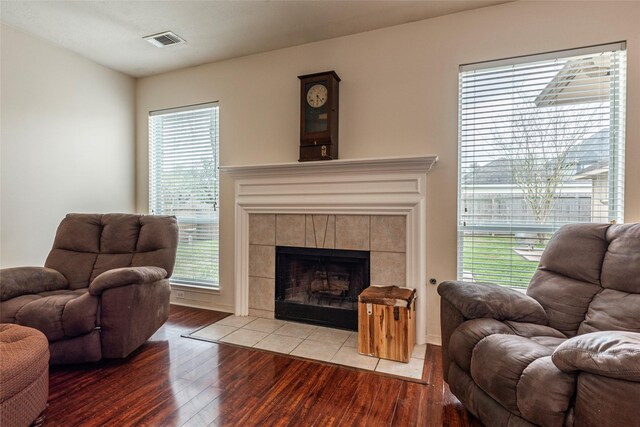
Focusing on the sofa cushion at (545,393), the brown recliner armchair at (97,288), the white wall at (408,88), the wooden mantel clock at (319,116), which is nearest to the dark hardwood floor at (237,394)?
the brown recliner armchair at (97,288)

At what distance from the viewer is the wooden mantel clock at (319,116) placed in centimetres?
280

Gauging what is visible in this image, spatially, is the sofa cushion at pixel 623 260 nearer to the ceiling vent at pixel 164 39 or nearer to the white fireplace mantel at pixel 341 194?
the white fireplace mantel at pixel 341 194

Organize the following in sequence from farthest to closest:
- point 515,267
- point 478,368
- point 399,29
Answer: point 399,29 < point 515,267 < point 478,368

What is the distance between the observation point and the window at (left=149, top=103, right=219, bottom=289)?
3539 mm

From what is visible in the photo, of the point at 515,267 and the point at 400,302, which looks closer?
the point at 400,302

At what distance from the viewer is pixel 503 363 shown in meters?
1.37

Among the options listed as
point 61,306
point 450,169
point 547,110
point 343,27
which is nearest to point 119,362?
point 61,306

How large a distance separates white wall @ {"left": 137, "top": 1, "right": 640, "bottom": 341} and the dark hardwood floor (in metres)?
0.92

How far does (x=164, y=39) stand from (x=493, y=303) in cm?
343

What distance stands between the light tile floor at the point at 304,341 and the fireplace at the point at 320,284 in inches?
4.2

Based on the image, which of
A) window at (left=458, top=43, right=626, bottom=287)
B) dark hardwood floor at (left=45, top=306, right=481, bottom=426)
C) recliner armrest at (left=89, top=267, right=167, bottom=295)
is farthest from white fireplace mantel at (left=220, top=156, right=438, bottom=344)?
recliner armrest at (left=89, top=267, right=167, bottom=295)

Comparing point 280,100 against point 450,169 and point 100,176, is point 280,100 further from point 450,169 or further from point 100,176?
point 100,176

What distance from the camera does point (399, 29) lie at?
274 centimetres

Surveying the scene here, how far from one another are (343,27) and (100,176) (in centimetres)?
299
